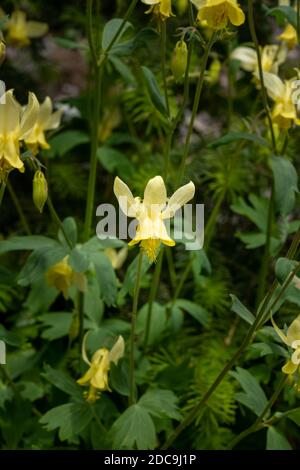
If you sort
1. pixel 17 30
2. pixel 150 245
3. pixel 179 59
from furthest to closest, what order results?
pixel 17 30, pixel 179 59, pixel 150 245

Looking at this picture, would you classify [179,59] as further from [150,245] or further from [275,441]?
[275,441]

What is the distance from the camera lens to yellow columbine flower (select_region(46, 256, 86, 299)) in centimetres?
124

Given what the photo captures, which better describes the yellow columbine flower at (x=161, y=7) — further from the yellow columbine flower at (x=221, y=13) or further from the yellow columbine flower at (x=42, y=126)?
the yellow columbine flower at (x=42, y=126)

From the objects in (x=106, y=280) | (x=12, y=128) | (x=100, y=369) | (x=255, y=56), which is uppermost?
(x=255, y=56)

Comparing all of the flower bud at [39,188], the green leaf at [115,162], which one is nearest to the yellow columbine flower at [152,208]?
the flower bud at [39,188]

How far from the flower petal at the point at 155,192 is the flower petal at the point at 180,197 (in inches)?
0.4

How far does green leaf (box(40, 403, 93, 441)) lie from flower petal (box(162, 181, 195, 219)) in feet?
1.20

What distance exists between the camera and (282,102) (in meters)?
1.21

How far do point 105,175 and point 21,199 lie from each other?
20cm

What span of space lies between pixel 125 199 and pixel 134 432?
1.15 feet

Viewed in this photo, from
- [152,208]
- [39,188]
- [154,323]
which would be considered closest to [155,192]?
[152,208]

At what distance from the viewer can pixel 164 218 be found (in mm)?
982

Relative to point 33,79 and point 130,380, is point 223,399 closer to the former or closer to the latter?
point 130,380
